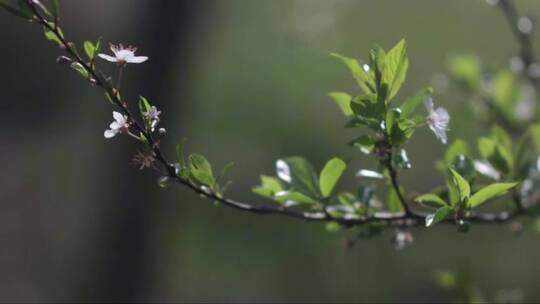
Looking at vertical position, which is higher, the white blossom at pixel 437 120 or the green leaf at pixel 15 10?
the green leaf at pixel 15 10

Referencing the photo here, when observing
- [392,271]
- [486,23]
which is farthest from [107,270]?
[486,23]

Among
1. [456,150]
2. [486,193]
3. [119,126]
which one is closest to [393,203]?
[456,150]

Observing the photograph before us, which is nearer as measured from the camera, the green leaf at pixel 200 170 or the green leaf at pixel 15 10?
the green leaf at pixel 15 10

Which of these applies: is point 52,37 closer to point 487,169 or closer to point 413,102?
point 413,102

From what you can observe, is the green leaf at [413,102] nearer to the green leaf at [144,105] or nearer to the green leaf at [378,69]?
the green leaf at [378,69]

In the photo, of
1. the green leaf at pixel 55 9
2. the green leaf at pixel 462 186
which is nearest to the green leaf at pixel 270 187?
the green leaf at pixel 462 186

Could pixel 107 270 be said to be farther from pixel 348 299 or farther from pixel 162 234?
pixel 348 299

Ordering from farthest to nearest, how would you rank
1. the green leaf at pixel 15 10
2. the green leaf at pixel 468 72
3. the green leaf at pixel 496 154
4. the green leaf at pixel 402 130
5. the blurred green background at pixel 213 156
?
the blurred green background at pixel 213 156 → the green leaf at pixel 468 72 → the green leaf at pixel 496 154 → the green leaf at pixel 402 130 → the green leaf at pixel 15 10
